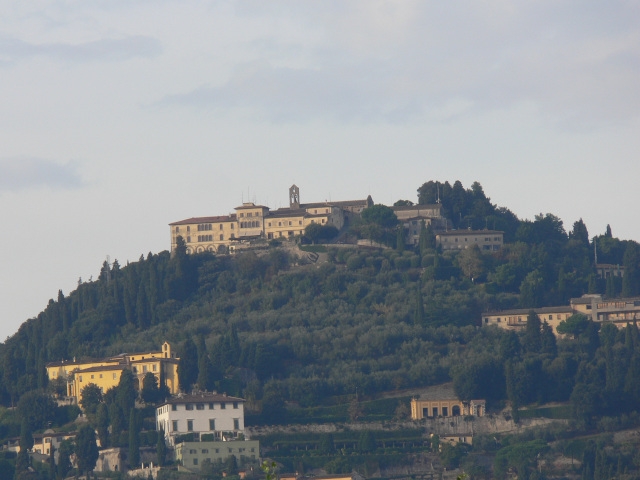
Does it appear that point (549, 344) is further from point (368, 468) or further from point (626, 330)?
point (368, 468)

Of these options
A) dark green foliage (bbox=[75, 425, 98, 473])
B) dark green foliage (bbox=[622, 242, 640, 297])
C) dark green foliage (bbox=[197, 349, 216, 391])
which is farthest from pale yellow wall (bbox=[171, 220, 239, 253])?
dark green foliage (bbox=[75, 425, 98, 473])

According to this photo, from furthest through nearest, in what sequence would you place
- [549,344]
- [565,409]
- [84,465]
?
[549,344]
[565,409]
[84,465]

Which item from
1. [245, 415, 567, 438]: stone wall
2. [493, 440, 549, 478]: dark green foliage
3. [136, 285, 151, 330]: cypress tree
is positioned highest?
[136, 285, 151, 330]: cypress tree

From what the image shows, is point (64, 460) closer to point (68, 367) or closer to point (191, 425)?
point (191, 425)

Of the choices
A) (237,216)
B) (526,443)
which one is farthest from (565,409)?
(237,216)

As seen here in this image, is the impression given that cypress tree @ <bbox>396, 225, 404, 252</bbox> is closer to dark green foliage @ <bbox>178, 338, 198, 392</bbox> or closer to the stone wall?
the stone wall

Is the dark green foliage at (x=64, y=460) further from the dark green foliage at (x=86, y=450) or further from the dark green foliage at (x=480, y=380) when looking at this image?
the dark green foliage at (x=480, y=380)
